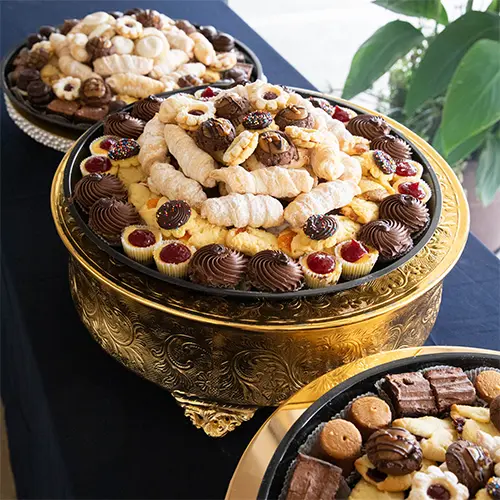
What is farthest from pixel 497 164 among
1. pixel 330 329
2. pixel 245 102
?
pixel 330 329

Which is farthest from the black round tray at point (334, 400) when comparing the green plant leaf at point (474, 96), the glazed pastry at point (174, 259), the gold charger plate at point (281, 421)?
the green plant leaf at point (474, 96)

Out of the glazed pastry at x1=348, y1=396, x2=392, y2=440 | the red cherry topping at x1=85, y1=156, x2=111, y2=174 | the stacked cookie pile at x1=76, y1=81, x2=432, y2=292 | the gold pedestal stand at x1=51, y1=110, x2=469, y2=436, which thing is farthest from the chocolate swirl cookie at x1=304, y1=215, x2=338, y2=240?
the red cherry topping at x1=85, y1=156, x2=111, y2=174

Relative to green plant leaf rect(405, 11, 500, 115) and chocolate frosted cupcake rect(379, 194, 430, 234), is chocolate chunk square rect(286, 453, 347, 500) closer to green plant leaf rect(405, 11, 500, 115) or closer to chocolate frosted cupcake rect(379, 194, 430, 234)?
chocolate frosted cupcake rect(379, 194, 430, 234)

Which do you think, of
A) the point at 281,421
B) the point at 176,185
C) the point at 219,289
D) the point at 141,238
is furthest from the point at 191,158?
the point at 281,421

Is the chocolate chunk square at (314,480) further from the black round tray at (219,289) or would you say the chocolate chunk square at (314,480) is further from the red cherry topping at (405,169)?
the red cherry topping at (405,169)

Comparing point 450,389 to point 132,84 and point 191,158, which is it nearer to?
point 191,158

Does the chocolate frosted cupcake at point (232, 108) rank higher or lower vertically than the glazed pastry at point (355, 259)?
higher
